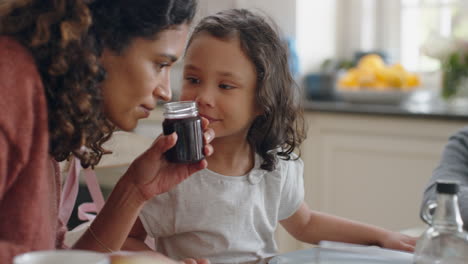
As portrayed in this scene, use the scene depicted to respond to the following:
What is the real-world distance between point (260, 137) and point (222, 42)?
25 cm

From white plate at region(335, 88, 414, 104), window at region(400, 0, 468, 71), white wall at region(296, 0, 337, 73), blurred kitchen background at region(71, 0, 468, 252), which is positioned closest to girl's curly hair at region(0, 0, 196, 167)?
blurred kitchen background at region(71, 0, 468, 252)

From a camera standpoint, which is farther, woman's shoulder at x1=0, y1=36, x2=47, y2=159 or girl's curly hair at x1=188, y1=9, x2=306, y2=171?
girl's curly hair at x1=188, y1=9, x2=306, y2=171

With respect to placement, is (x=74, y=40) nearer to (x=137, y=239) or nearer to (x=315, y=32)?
(x=137, y=239)

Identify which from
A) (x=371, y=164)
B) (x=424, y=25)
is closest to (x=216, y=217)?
(x=371, y=164)

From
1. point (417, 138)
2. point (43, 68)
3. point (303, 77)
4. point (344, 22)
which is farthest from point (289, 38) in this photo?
point (43, 68)

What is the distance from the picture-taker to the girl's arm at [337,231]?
1397mm

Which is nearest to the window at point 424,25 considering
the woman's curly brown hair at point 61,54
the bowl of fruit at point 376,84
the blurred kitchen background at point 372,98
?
the blurred kitchen background at point 372,98

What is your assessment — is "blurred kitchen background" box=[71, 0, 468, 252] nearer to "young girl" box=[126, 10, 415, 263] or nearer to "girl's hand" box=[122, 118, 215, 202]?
"young girl" box=[126, 10, 415, 263]

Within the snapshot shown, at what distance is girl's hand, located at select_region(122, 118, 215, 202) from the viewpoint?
132cm

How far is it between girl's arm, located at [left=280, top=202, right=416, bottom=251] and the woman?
405mm

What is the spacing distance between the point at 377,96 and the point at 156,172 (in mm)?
1851

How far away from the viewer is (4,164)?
0.81 meters

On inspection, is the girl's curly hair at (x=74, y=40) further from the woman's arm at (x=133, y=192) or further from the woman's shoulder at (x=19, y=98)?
the woman's arm at (x=133, y=192)

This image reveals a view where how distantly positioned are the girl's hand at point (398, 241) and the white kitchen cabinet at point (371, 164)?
4.58 feet
